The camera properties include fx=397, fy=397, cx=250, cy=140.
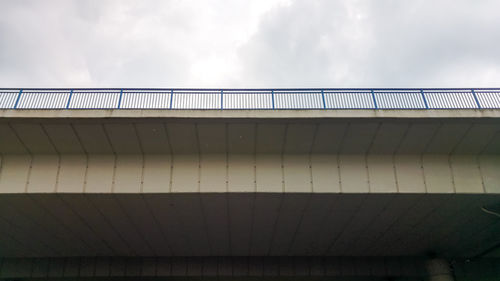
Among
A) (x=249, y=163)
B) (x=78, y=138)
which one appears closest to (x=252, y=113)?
(x=249, y=163)

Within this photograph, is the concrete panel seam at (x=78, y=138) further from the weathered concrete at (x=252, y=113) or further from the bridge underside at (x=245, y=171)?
the weathered concrete at (x=252, y=113)

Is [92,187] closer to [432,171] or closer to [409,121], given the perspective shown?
[409,121]

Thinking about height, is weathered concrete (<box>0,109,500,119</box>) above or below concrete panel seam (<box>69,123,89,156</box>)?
above

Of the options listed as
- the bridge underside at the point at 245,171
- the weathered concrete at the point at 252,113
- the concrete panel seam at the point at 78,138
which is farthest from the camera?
the bridge underside at the point at 245,171

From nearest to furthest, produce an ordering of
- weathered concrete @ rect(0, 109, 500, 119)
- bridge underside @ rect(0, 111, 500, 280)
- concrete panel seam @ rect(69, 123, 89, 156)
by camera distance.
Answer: weathered concrete @ rect(0, 109, 500, 119)
concrete panel seam @ rect(69, 123, 89, 156)
bridge underside @ rect(0, 111, 500, 280)

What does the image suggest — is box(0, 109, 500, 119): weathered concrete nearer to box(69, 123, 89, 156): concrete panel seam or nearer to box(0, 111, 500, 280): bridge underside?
box(0, 111, 500, 280): bridge underside

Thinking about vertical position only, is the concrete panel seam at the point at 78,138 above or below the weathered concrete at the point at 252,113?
below

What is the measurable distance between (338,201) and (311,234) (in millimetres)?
4734

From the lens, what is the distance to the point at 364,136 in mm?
17531

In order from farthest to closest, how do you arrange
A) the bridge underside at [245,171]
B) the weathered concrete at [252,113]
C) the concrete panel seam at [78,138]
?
the bridge underside at [245,171] < the concrete panel seam at [78,138] < the weathered concrete at [252,113]

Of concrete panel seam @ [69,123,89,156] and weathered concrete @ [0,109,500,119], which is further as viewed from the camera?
concrete panel seam @ [69,123,89,156]

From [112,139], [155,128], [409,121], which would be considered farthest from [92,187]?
[409,121]

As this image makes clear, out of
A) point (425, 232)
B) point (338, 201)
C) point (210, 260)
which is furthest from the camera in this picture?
point (210, 260)

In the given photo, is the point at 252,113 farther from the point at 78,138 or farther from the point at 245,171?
the point at 78,138
